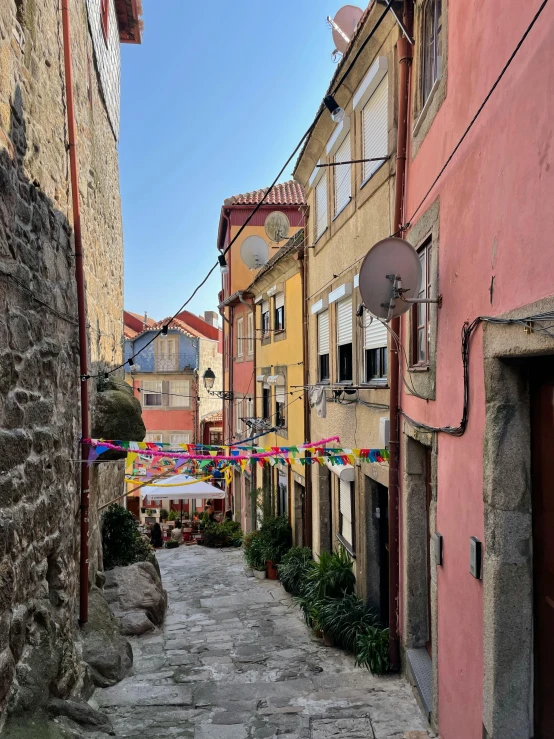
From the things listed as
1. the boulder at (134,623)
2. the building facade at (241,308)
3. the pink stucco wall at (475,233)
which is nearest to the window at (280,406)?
the building facade at (241,308)

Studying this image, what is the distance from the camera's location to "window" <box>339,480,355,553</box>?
9.39 metres

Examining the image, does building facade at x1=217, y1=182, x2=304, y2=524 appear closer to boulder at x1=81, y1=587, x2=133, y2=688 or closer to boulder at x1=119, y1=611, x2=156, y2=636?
boulder at x1=119, y1=611, x2=156, y2=636

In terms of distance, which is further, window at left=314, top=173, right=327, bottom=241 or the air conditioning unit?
window at left=314, top=173, right=327, bottom=241

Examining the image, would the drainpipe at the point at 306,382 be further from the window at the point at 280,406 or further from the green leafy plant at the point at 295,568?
the window at the point at 280,406

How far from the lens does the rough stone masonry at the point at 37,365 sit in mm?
4383

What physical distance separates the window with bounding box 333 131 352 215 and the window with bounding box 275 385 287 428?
5948 mm

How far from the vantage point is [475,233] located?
4.24 meters

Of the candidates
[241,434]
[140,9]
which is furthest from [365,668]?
[241,434]

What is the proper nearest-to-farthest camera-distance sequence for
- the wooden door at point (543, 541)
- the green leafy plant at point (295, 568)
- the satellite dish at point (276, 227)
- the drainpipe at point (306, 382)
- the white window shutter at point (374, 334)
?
1. the wooden door at point (543, 541)
2. the white window shutter at point (374, 334)
3. the green leafy plant at point (295, 568)
4. the drainpipe at point (306, 382)
5. the satellite dish at point (276, 227)

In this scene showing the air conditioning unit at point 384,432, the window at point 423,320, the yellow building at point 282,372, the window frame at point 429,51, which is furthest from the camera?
the yellow building at point 282,372

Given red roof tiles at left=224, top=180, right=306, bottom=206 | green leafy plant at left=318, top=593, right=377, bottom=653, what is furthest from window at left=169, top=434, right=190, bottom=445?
green leafy plant at left=318, top=593, right=377, bottom=653

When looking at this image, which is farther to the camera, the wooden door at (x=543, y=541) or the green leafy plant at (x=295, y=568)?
the green leafy plant at (x=295, y=568)

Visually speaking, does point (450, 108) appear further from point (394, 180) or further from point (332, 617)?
point (332, 617)

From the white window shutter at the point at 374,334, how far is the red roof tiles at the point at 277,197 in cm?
1466
